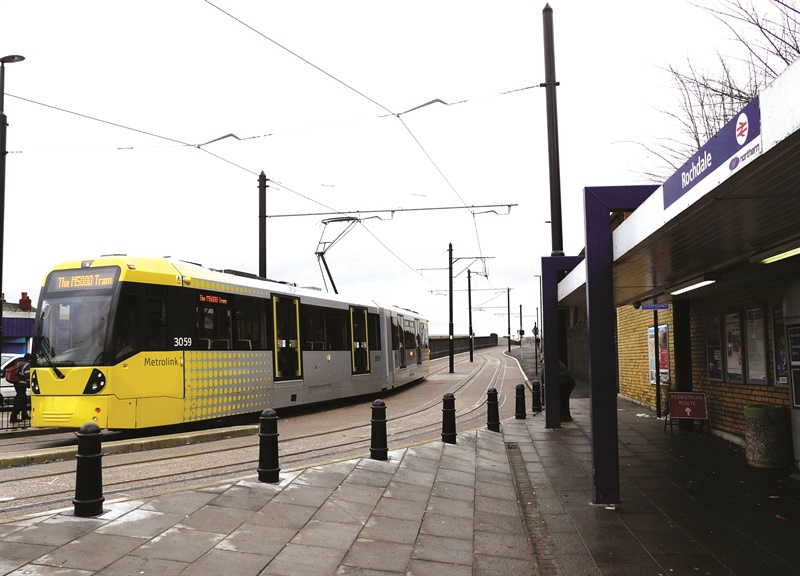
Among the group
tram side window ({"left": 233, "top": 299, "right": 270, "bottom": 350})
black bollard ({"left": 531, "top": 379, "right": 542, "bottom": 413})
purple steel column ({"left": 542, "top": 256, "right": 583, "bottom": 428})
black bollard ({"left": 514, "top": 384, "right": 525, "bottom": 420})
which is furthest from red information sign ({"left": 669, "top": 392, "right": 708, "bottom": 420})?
tram side window ({"left": 233, "top": 299, "right": 270, "bottom": 350})

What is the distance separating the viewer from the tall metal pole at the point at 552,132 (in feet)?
46.0

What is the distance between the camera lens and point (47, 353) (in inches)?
465

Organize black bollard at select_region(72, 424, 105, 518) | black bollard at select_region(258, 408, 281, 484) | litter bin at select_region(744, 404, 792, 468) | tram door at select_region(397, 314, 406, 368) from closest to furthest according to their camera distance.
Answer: black bollard at select_region(72, 424, 105, 518) < black bollard at select_region(258, 408, 281, 484) < litter bin at select_region(744, 404, 792, 468) < tram door at select_region(397, 314, 406, 368)

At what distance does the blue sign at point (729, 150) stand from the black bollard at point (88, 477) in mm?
5329

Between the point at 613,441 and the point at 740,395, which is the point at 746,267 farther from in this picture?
the point at 740,395

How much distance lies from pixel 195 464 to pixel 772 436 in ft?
25.9

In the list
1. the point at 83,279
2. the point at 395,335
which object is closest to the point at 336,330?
the point at 395,335

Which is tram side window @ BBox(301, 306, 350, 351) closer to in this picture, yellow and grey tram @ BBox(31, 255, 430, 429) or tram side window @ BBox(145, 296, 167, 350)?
yellow and grey tram @ BBox(31, 255, 430, 429)

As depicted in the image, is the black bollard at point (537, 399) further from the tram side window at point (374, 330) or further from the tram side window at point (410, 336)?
the tram side window at point (410, 336)

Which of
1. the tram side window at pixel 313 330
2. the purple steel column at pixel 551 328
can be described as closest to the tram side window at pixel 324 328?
the tram side window at pixel 313 330

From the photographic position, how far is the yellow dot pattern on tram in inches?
513

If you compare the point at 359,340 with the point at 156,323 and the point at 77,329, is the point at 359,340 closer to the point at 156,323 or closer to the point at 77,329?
the point at 156,323

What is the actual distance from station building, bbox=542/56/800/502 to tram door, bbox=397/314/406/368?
11330 millimetres

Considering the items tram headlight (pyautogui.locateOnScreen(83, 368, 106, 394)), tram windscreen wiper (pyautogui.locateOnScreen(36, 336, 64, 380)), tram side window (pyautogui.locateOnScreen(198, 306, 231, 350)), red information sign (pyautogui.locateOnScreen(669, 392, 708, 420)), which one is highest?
tram side window (pyautogui.locateOnScreen(198, 306, 231, 350))
